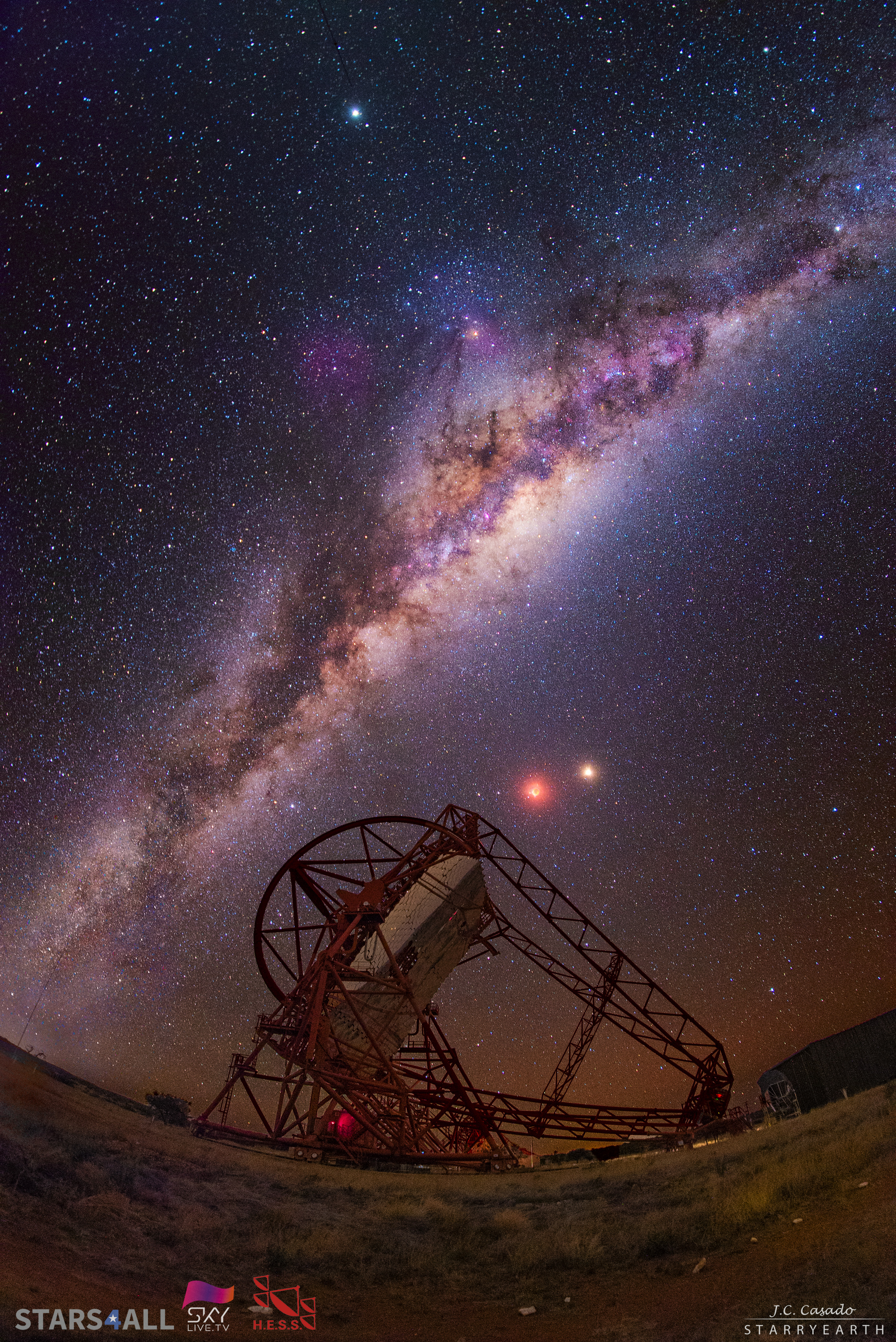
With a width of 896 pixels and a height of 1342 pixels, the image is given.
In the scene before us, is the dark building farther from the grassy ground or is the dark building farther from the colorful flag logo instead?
the colorful flag logo

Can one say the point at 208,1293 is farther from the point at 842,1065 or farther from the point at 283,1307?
the point at 842,1065

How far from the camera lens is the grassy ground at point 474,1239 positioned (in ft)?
21.4

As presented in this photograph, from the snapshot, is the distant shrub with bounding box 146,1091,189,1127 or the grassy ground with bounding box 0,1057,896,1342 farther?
the distant shrub with bounding box 146,1091,189,1127

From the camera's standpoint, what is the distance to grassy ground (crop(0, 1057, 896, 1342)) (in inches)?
257

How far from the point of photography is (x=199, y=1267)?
823cm

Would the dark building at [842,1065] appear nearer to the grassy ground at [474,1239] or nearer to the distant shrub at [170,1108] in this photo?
the grassy ground at [474,1239]

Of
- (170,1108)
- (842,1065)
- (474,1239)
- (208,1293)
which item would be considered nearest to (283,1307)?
(208,1293)

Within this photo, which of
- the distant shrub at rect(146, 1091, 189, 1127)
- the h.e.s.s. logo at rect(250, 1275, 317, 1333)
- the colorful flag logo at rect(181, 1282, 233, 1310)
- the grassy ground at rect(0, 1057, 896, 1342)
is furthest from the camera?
the distant shrub at rect(146, 1091, 189, 1127)

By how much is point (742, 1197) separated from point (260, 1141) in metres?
11.5

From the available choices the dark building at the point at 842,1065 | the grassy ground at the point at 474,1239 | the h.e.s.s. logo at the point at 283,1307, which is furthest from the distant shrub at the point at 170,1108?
the dark building at the point at 842,1065

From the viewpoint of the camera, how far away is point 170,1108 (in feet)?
68.6

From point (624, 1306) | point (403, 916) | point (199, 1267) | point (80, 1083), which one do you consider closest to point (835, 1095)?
point (403, 916)

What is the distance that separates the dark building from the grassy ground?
862 centimetres

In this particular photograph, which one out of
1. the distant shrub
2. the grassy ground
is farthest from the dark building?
the distant shrub
